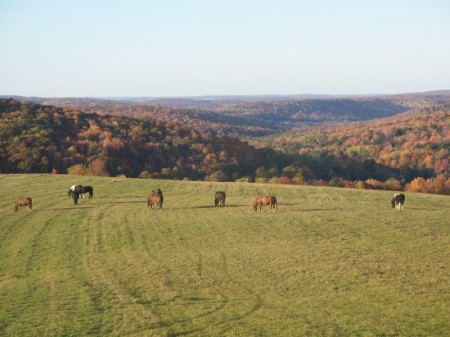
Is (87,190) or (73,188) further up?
(73,188)

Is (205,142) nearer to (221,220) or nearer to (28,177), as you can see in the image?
(28,177)

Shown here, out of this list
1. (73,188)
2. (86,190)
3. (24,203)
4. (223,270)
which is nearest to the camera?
(223,270)

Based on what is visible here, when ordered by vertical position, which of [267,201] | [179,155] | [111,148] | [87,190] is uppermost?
[267,201]

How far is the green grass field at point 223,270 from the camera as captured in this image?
531 inches

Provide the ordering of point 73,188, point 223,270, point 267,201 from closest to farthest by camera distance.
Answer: point 223,270 < point 267,201 < point 73,188

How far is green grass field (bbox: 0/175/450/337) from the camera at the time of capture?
13500 millimetres

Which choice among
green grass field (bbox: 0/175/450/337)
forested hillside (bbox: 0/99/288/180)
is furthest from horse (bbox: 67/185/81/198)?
forested hillside (bbox: 0/99/288/180)

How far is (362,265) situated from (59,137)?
233 ft

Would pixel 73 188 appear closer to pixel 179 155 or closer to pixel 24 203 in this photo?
pixel 24 203

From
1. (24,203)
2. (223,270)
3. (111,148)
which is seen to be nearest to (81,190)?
(24,203)

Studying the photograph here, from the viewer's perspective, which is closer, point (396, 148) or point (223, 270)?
point (223, 270)

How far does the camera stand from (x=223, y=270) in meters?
19.1

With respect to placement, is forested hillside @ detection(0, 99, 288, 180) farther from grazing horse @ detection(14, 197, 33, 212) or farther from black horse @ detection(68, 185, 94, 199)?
grazing horse @ detection(14, 197, 33, 212)

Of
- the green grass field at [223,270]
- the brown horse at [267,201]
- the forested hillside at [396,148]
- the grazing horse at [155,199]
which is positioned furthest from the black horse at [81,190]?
the forested hillside at [396,148]
